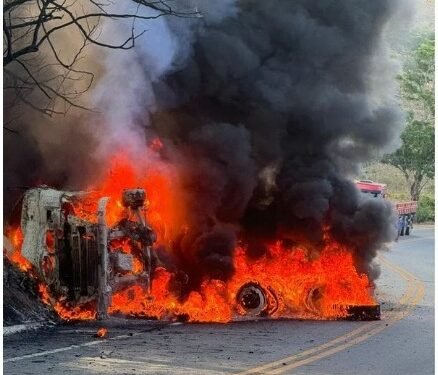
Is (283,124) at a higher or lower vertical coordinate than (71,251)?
higher

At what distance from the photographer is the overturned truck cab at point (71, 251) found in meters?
7.54

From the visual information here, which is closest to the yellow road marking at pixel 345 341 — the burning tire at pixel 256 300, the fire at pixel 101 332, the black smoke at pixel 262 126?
the black smoke at pixel 262 126

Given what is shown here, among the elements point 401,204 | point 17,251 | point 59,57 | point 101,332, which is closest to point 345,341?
point 101,332

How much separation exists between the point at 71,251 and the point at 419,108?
18.7 ft

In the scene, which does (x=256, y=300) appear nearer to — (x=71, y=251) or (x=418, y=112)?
(x=71, y=251)

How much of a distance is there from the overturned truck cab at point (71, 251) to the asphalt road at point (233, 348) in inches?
15.5

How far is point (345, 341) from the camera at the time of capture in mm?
6875

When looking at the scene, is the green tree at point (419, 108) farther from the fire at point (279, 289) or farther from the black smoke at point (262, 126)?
the fire at point (279, 289)

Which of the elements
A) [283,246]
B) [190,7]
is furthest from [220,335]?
[190,7]

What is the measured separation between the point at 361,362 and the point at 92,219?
3136 mm

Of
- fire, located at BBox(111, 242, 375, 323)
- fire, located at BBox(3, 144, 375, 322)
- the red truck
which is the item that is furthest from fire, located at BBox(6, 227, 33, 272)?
the red truck

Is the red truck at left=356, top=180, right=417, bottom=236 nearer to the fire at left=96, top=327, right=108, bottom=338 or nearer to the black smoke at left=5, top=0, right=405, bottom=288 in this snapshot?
the black smoke at left=5, top=0, right=405, bottom=288

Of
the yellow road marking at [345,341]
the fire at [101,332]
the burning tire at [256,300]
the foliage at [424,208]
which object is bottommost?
the yellow road marking at [345,341]

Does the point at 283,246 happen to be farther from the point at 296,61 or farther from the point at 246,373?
the point at 246,373
